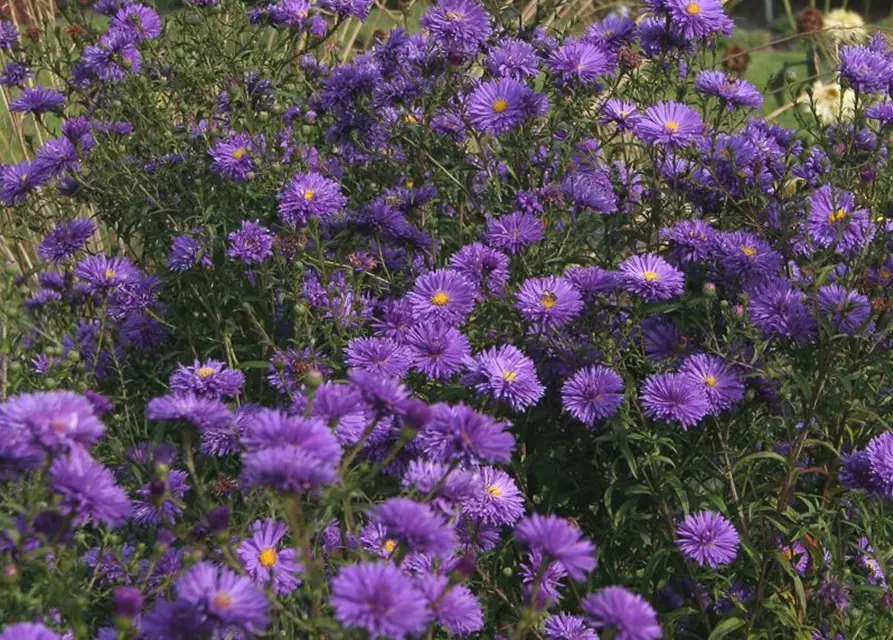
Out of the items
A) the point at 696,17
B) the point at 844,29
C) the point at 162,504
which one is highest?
the point at 696,17

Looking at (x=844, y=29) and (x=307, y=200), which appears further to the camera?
(x=844, y=29)

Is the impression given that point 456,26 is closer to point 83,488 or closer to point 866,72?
point 866,72

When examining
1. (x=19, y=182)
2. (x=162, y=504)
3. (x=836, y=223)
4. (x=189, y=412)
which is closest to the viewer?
(x=189, y=412)

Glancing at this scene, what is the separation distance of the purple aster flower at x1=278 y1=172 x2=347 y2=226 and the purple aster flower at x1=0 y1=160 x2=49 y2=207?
609mm

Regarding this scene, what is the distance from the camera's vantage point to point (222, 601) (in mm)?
1193

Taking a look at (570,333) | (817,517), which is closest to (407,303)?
(570,333)

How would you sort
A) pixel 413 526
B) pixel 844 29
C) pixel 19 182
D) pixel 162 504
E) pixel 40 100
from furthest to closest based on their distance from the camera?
pixel 844 29, pixel 40 100, pixel 19 182, pixel 162 504, pixel 413 526

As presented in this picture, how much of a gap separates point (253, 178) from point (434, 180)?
14.1 inches

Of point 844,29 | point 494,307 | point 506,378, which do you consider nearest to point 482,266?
point 494,307

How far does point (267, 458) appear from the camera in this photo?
3.96 ft

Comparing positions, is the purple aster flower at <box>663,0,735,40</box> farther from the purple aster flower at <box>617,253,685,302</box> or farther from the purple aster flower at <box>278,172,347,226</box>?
the purple aster flower at <box>278,172,347,226</box>

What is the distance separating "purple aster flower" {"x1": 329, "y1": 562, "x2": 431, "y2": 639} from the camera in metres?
1.15

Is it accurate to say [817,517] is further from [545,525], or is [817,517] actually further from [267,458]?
[267,458]

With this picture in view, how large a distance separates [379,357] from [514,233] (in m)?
0.36
